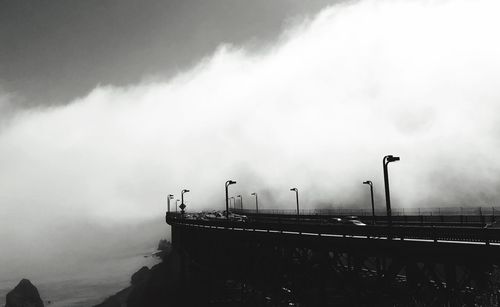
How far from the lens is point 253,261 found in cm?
3572

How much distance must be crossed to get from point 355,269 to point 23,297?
171m

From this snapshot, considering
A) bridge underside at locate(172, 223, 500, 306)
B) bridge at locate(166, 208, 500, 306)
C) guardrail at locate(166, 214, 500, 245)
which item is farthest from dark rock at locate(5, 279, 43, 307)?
guardrail at locate(166, 214, 500, 245)

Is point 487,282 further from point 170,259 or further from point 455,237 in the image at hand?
point 170,259

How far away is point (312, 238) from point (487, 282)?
964cm

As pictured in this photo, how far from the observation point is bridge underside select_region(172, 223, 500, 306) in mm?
17859

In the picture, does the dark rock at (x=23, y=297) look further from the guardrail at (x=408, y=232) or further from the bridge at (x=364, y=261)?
the guardrail at (x=408, y=232)

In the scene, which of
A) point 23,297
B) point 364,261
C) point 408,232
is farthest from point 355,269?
point 23,297

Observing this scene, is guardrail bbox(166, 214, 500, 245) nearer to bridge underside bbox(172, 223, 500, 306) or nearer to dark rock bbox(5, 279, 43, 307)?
bridge underside bbox(172, 223, 500, 306)

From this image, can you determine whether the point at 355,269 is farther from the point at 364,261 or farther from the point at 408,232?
the point at 364,261

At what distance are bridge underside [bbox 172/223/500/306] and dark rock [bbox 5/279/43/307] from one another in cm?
14180

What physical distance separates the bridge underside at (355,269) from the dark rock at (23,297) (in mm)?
141802

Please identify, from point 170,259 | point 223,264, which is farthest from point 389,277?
point 170,259

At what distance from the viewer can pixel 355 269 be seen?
23031 mm

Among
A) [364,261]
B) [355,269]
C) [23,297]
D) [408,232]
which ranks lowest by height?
[23,297]
